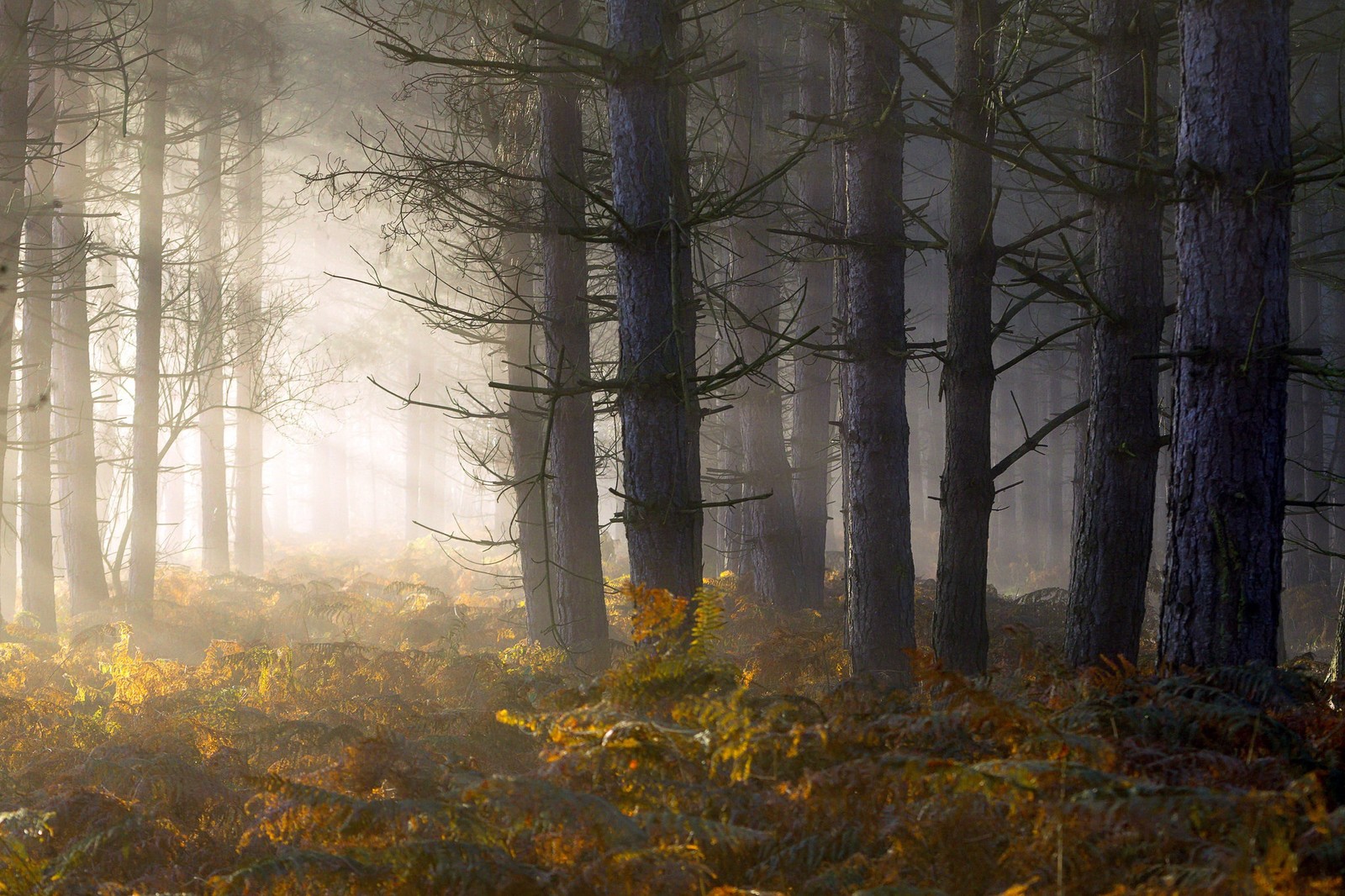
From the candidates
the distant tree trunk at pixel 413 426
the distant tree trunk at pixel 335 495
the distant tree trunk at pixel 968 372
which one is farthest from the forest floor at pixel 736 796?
the distant tree trunk at pixel 335 495

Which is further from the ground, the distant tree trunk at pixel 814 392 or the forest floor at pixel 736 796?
the distant tree trunk at pixel 814 392

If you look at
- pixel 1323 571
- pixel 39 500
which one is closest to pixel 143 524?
pixel 39 500

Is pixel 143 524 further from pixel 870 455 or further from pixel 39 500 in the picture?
pixel 870 455

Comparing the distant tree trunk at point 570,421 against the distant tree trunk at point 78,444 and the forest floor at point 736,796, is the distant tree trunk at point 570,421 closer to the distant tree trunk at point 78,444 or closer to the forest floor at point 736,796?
the forest floor at point 736,796

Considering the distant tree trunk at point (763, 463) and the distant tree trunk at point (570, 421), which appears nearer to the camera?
the distant tree trunk at point (570, 421)

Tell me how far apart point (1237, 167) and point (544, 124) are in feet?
19.8

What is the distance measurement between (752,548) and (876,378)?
6059mm

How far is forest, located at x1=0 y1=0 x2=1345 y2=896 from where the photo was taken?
301 centimetres

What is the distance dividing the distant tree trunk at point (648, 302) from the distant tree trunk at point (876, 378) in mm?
2900

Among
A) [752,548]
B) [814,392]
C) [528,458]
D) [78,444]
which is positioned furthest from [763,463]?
[78,444]

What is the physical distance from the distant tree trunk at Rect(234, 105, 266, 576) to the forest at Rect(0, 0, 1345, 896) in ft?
7.93

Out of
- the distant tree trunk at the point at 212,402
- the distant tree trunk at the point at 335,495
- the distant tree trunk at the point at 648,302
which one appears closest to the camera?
the distant tree trunk at the point at 648,302

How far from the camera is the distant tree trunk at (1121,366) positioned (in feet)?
21.6

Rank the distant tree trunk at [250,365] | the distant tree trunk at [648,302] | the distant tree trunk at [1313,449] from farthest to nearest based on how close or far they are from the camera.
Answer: the distant tree trunk at [1313,449] → the distant tree trunk at [250,365] → the distant tree trunk at [648,302]
